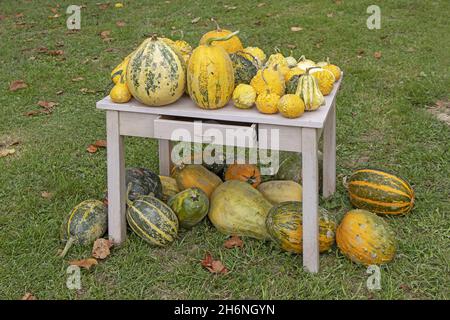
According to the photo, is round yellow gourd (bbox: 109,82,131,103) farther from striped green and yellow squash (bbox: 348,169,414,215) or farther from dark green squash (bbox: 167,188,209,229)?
striped green and yellow squash (bbox: 348,169,414,215)

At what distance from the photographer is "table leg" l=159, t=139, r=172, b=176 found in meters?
3.91

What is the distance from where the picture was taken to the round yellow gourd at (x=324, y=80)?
10.3ft

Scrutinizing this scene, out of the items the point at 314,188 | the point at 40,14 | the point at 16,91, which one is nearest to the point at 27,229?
the point at 314,188

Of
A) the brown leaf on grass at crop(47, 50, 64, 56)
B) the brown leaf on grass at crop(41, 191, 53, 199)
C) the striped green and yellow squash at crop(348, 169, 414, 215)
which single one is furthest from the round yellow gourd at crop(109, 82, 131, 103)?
the brown leaf on grass at crop(47, 50, 64, 56)

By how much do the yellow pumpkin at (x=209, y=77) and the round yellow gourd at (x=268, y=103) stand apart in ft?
0.57

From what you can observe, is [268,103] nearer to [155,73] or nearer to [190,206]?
[155,73]

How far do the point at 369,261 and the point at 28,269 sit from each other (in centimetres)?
179

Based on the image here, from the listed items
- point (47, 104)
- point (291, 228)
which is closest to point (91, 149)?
point (47, 104)

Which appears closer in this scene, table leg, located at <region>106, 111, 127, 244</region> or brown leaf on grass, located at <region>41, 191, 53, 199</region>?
table leg, located at <region>106, 111, 127, 244</region>

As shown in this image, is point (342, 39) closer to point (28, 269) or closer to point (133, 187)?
point (133, 187)

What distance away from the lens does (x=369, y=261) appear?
306cm

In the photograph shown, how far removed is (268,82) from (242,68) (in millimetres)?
192

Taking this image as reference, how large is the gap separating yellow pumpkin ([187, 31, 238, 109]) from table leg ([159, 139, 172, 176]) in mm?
1011

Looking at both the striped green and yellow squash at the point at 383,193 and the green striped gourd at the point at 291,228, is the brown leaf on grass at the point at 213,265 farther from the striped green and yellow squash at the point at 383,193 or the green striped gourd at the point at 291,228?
the striped green and yellow squash at the point at 383,193
